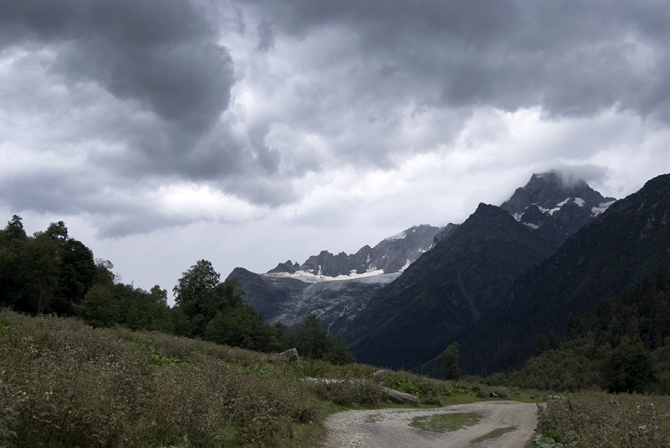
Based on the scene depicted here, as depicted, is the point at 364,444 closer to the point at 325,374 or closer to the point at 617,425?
the point at 617,425

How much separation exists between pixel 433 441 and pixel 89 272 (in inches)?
2710

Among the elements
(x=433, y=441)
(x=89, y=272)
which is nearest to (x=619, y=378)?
(x=433, y=441)

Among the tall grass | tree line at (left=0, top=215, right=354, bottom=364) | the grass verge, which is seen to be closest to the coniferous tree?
tree line at (left=0, top=215, right=354, bottom=364)

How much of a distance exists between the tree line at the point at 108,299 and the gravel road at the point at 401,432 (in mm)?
23600

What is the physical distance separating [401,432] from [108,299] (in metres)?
54.2

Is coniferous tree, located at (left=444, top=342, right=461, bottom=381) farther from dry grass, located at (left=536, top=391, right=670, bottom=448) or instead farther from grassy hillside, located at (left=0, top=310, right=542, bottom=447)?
grassy hillside, located at (left=0, top=310, right=542, bottom=447)

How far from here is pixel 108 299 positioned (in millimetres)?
58531

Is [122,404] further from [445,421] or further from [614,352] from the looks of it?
[614,352]

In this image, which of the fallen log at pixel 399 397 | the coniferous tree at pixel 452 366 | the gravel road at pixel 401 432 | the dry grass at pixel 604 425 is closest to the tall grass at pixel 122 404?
the gravel road at pixel 401 432

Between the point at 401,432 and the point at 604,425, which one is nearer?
the point at 604,425

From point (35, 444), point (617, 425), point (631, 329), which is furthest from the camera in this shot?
point (631, 329)

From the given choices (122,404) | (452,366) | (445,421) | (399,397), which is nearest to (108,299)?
(399,397)

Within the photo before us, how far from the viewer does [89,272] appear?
227ft

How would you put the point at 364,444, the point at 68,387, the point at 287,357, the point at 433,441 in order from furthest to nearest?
the point at 287,357
the point at 433,441
the point at 364,444
the point at 68,387
